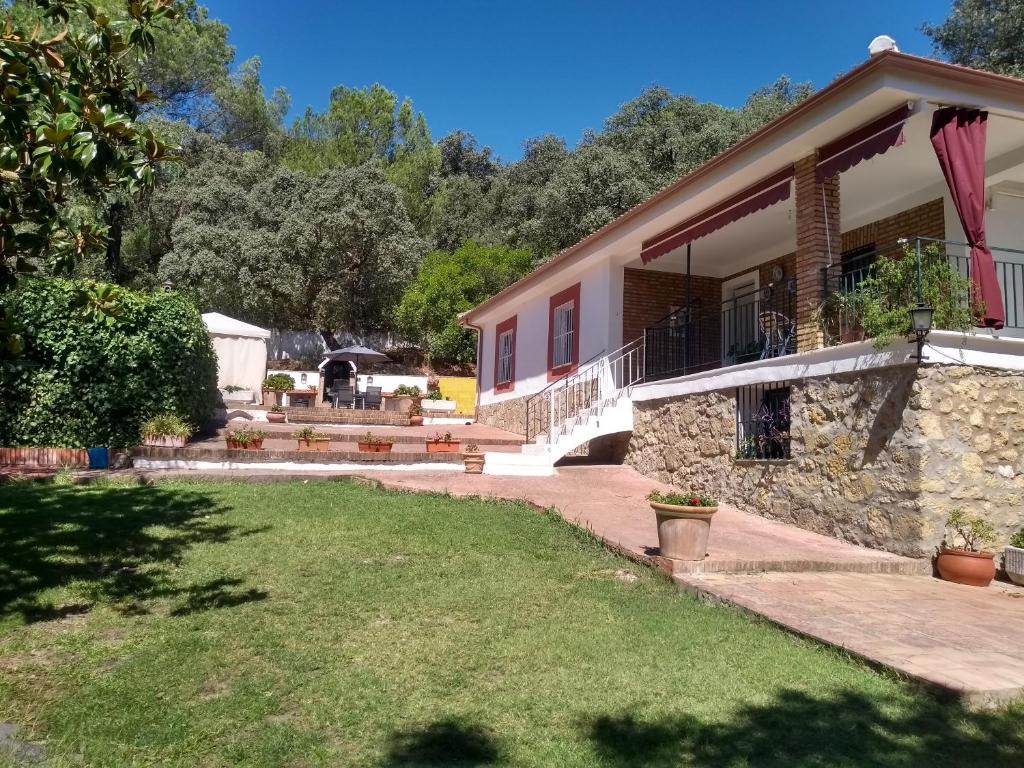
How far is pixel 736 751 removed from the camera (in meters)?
3.12

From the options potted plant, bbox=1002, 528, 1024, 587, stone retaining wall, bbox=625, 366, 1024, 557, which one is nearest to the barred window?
stone retaining wall, bbox=625, 366, 1024, 557

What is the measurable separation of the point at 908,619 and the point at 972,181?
4630 mm

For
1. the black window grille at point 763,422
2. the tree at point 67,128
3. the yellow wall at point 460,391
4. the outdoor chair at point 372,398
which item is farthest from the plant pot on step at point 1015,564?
the yellow wall at point 460,391

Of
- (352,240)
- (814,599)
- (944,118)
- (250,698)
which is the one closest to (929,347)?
(944,118)

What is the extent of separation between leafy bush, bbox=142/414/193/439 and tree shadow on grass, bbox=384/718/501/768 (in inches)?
353

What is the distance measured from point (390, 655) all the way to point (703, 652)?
1809mm

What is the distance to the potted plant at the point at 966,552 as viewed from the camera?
6547 millimetres

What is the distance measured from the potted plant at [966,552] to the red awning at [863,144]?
371 cm

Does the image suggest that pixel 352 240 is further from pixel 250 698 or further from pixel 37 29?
pixel 250 698

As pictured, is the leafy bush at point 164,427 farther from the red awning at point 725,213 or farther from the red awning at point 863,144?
the red awning at point 863,144

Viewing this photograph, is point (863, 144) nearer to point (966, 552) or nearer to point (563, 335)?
point (966, 552)

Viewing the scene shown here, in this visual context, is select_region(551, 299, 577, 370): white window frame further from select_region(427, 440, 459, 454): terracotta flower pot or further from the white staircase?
select_region(427, 440, 459, 454): terracotta flower pot

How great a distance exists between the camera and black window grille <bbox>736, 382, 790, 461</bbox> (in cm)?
906

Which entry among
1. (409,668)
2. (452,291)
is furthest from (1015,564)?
(452,291)
